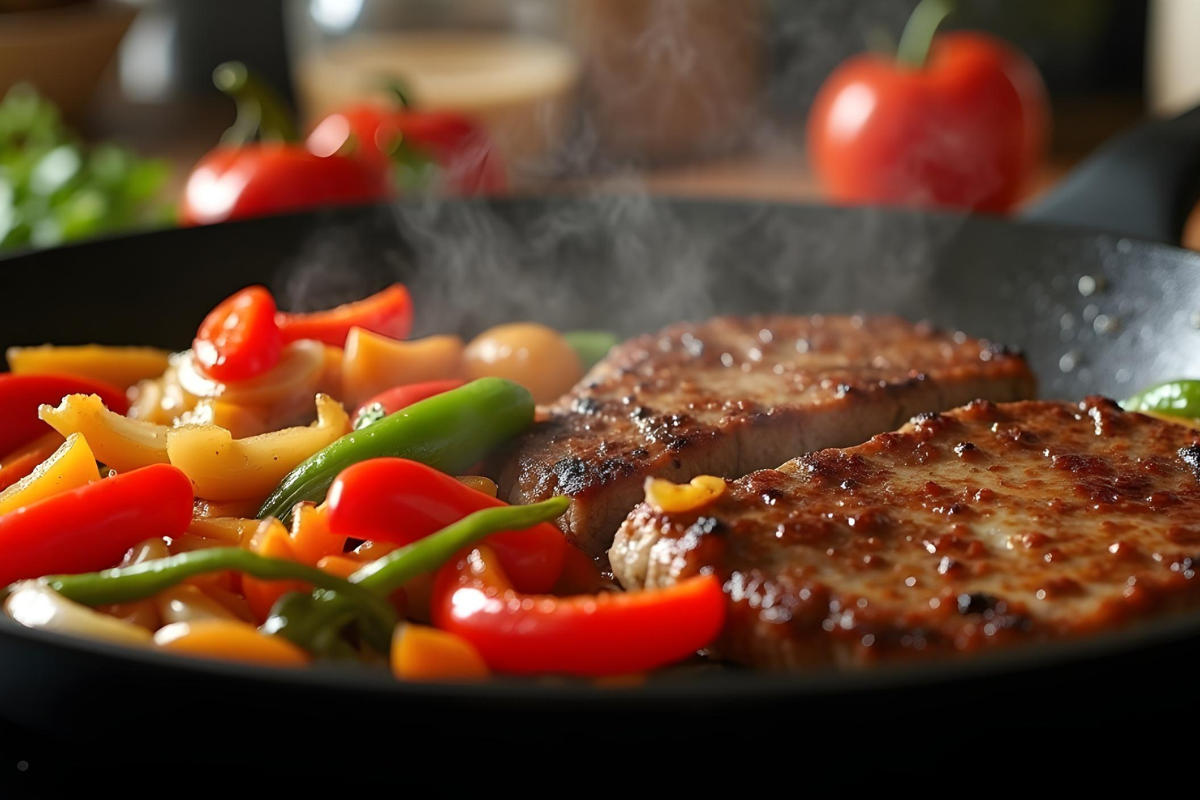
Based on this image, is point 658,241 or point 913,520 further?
point 658,241

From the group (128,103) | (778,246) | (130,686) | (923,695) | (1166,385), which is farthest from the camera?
(128,103)

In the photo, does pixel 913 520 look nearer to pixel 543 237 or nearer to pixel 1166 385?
pixel 1166 385

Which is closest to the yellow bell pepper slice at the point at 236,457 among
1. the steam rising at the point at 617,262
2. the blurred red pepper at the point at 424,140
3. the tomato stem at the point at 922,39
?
the steam rising at the point at 617,262

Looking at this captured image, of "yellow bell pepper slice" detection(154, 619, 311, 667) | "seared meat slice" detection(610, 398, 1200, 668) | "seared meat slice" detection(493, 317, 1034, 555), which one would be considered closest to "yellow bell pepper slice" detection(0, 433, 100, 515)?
"yellow bell pepper slice" detection(154, 619, 311, 667)

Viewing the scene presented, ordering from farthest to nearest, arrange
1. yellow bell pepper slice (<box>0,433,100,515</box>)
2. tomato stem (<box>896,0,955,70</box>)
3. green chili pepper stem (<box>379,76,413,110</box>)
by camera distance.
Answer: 1. tomato stem (<box>896,0,955,70</box>)
2. green chili pepper stem (<box>379,76,413,110</box>)
3. yellow bell pepper slice (<box>0,433,100,515</box>)

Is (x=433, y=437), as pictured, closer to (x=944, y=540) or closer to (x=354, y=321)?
(x=354, y=321)

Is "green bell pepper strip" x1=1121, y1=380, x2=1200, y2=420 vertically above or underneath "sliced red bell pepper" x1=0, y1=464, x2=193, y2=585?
above

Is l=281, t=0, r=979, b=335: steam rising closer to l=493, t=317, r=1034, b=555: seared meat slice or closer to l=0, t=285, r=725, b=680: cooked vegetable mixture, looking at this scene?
l=493, t=317, r=1034, b=555: seared meat slice

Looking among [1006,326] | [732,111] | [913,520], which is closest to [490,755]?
[913,520]
